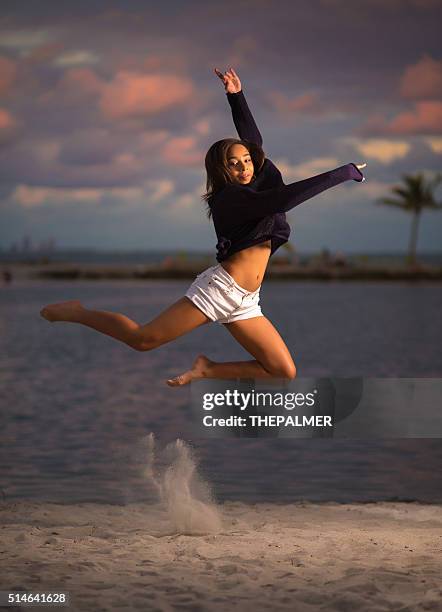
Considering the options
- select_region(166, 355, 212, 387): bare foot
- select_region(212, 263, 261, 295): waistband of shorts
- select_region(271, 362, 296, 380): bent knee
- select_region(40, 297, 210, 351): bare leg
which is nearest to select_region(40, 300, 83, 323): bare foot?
select_region(40, 297, 210, 351): bare leg

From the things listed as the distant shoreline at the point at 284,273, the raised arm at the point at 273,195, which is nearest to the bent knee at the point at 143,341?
the raised arm at the point at 273,195

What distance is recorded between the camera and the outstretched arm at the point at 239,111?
21.1 ft

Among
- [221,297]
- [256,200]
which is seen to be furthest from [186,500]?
[256,200]

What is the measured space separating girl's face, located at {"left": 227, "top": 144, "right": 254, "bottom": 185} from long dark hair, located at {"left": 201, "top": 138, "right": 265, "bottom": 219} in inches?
0.9

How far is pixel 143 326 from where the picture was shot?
6434mm

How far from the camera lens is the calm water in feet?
33.4

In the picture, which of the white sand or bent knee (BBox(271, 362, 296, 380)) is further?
bent knee (BBox(271, 362, 296, 380))

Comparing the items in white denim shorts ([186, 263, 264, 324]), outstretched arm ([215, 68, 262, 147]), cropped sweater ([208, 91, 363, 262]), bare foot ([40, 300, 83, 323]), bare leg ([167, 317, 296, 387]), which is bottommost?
bare leg ([167, 317, 296, 387])

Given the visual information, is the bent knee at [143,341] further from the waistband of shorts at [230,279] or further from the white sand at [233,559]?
the white sand at [233,559]

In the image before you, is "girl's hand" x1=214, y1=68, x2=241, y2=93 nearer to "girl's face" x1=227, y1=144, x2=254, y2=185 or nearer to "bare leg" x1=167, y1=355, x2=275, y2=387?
"girl's face" x1=227, y1=144, x2=254, y2=185

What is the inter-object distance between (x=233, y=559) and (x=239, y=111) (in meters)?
2.59

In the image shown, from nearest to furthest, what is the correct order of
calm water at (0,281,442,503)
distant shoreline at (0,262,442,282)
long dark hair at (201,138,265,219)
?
long dark hair at (201,138,265,219)
calm water at (0,281,442,503)
distant shoreline at (0,262,442,282)

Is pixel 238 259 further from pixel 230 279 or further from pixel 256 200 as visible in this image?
pixel 256 200

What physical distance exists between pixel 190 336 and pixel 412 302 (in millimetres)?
19523
